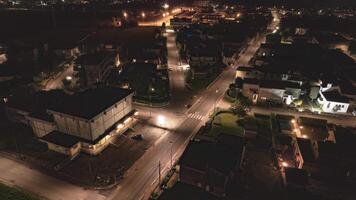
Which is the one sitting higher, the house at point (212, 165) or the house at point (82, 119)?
the house at point (82, 119)

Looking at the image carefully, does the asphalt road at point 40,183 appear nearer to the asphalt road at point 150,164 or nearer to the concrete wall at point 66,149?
the asphalt road at point 150,164

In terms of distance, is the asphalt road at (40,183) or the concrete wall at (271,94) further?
the concrete wall at (271,94)

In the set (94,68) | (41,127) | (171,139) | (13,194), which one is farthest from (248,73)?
(13,194)

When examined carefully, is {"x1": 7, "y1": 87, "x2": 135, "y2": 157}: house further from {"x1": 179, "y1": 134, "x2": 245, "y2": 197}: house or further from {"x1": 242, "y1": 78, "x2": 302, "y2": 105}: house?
{"x1": 242, "y1": 78, "x2": 302, "y2": 105}: house

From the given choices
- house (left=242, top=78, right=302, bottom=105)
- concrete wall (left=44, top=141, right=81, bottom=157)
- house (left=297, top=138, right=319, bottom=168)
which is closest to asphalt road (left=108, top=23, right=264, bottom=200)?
house (left=242, top=78, right=302, bottom=105)

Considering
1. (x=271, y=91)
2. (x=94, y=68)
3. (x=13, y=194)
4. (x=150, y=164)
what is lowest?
(x=13, y=194)

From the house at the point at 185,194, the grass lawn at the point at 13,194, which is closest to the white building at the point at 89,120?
the grass lawn at the point at 13,194

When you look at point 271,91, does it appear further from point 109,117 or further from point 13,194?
point 13,194
